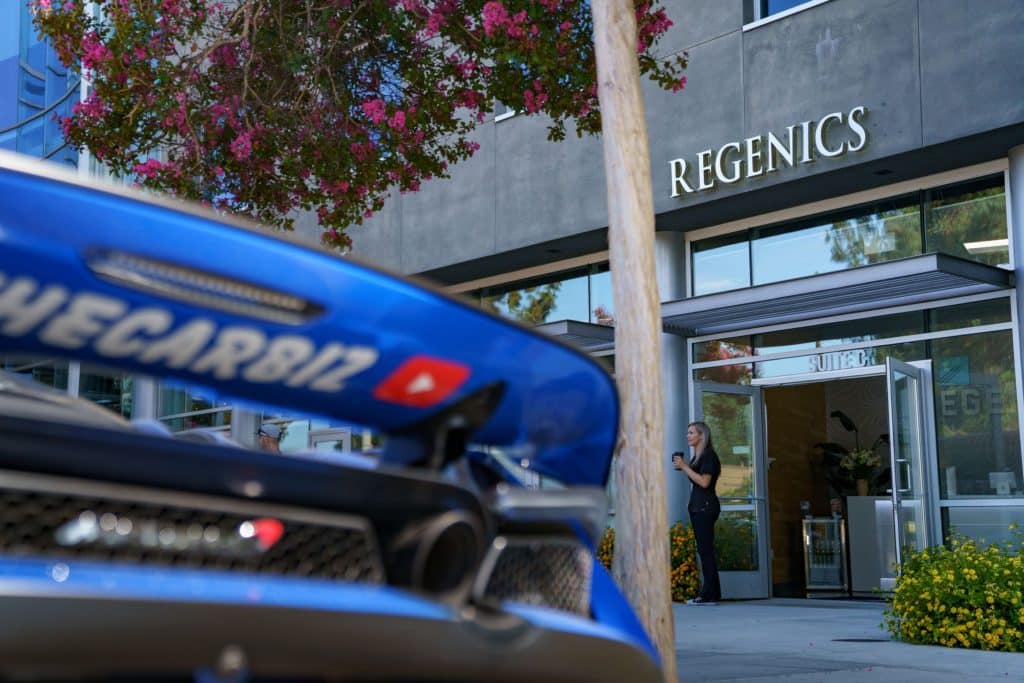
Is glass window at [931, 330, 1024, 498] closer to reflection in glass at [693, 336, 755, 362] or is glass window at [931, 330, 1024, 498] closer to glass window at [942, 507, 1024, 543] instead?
glass window at [942, 507, 1024, 543]

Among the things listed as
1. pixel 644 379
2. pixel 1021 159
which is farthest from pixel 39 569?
pixel 1021 159

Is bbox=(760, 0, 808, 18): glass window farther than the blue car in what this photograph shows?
Yes

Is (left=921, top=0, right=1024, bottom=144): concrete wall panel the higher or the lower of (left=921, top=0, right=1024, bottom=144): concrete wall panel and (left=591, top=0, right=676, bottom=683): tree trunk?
the higher

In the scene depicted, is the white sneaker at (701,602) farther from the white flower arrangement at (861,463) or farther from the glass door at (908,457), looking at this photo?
the white flower arrangement at (861,463)

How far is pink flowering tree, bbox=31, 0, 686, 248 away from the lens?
844cm

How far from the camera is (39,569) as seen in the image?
4.95 ft

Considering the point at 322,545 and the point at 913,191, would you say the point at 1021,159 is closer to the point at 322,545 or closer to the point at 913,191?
the point at 913,191

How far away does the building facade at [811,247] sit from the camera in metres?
11.1

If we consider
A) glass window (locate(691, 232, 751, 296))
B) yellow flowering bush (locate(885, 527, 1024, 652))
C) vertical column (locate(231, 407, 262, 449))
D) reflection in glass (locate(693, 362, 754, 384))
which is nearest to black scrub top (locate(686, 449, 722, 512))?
reflection in glass (locate(693, 362, 754, 384))

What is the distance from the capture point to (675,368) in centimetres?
1411

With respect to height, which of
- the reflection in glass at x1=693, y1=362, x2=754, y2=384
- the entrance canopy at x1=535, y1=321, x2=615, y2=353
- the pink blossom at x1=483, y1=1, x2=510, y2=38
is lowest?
the reflection in glass at x1=693, y1=362, x2=754, y2=384

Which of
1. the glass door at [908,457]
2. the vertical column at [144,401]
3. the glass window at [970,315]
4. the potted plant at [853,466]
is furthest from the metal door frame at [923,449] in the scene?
the vertical column at [144,401]

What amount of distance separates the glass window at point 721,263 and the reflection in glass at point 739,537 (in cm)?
259

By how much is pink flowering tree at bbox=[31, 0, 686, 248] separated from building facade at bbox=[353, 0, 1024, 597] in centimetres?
342
